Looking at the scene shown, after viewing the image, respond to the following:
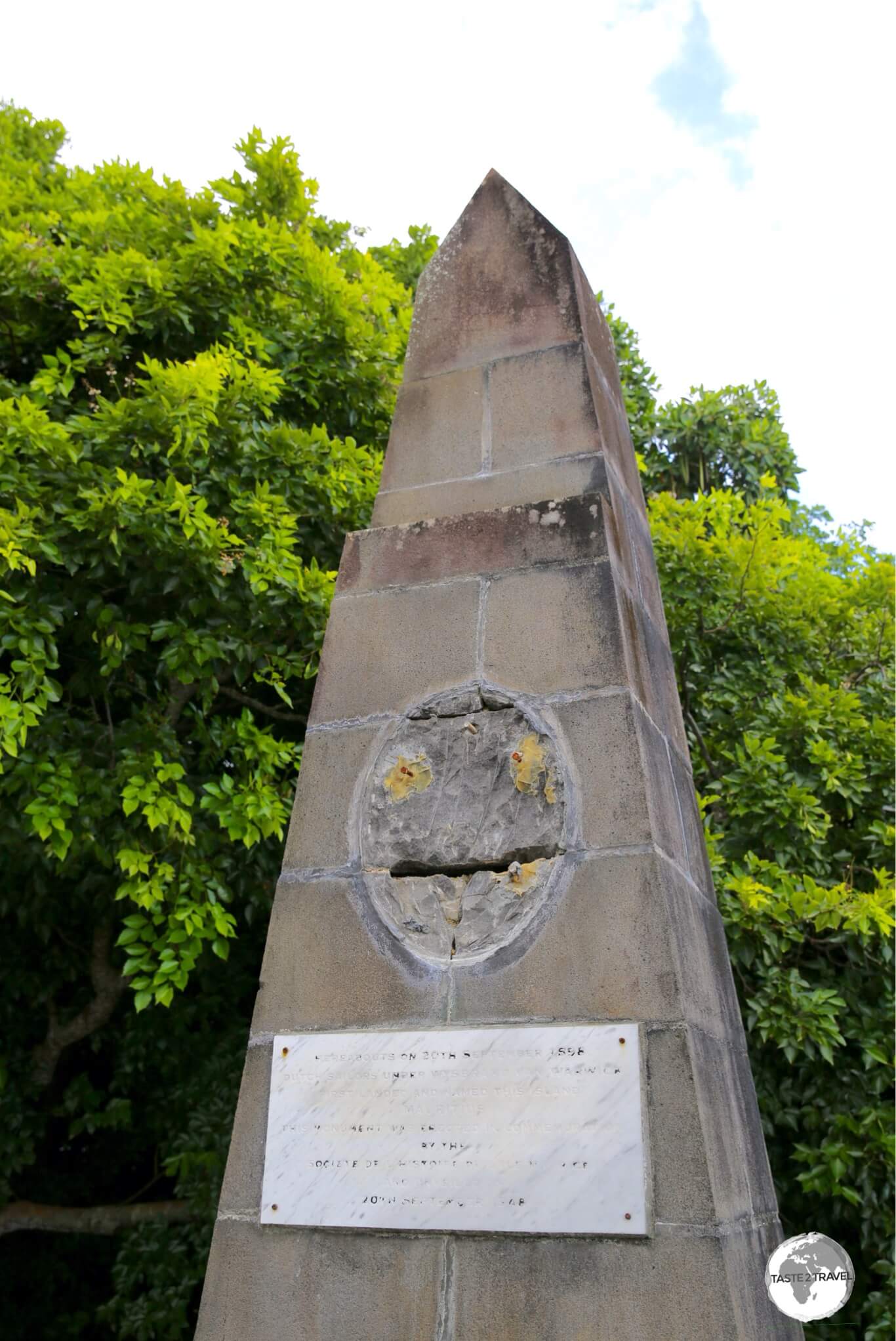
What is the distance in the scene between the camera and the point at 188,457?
495cm

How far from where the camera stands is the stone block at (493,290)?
3.55 meters

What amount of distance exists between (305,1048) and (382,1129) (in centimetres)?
28

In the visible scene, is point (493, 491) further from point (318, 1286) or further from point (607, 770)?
point (318, 1286)

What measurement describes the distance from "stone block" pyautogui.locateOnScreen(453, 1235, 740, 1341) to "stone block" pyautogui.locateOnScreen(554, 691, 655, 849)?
846 millimetres

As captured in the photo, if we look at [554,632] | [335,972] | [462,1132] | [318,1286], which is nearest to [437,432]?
[554,632]

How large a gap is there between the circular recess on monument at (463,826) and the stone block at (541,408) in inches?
31.9

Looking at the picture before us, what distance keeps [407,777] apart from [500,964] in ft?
1.81

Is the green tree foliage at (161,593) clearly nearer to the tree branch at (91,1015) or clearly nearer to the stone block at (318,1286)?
the tree branch at (91,1015)

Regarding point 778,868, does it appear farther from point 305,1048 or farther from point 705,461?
point 705,461

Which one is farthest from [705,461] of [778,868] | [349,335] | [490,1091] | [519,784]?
[490,1091]

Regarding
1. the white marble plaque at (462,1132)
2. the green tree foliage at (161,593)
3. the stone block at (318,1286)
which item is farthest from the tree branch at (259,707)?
the stone block at (318,1286)

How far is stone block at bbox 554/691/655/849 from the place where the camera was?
266 cm

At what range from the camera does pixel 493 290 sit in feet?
12.1

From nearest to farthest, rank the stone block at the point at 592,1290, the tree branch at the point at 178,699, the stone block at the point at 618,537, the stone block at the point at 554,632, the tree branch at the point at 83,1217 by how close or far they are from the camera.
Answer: the stone block at the point at 592,1290, the stone block at the point at 554,632, the stone block at the point at 618,537, the tree branch at the point at 178,699, the tree branch at the point at 83,1217
